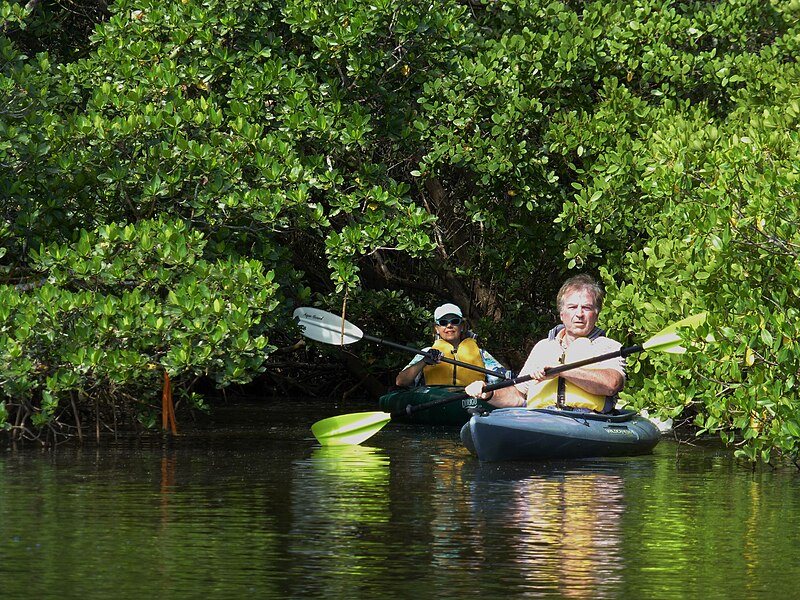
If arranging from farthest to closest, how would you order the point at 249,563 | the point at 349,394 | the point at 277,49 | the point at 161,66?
the point at 349,394 < the point at 277,49 < the point at 161,66 < the point at 249,563

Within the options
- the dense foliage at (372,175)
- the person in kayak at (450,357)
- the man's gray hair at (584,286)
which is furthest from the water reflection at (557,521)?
the person in kayak at (450,357)

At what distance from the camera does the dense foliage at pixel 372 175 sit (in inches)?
469

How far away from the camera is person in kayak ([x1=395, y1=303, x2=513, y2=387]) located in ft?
52.2

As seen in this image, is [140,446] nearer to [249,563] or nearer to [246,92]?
[246,92]

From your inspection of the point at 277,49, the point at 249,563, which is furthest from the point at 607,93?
the point at 249,563

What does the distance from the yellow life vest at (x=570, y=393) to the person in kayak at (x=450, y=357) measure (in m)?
3.01

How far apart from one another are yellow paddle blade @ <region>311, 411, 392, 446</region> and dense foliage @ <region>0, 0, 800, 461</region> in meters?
0.89

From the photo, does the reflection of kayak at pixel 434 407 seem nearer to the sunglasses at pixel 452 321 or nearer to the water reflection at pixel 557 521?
the sunglasses at pixel 452 321

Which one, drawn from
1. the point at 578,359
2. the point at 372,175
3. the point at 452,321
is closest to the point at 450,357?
the point at 452,321

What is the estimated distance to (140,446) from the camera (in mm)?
13305

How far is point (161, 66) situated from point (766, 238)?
5.59 m

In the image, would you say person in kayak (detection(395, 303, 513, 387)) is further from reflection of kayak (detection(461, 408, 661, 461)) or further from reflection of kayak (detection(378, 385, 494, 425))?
reflection of kayak (detection(461, 408, 661, 461))

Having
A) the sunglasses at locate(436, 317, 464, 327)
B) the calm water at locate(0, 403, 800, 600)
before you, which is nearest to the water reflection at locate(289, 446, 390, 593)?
the calm water at locate(0, 403, 800, 600)

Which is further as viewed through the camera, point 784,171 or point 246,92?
point 246,92
